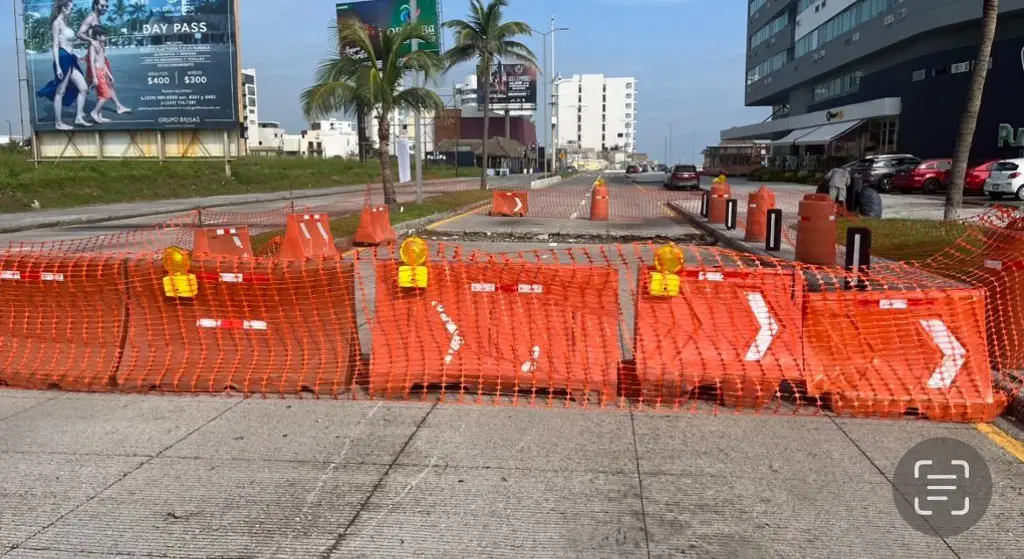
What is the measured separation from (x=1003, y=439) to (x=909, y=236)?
37.7 feet

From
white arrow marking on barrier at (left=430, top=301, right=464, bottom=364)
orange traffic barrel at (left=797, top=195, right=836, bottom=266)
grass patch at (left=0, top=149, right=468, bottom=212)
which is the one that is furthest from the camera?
grass patch at (left=0, top=149, right=468, bottom=212)

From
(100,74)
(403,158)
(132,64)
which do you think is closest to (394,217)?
(403,158)

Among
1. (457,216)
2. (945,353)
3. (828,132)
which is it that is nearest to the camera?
(945,353)

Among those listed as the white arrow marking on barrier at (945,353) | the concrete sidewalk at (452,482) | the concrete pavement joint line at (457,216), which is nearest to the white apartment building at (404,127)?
the concrete pavement joint line at (457,216)

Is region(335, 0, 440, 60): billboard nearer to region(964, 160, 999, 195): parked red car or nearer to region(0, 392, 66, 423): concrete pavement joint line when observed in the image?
region(964, 160, 999, 195): parked red car

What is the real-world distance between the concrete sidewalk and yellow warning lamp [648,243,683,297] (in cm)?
93

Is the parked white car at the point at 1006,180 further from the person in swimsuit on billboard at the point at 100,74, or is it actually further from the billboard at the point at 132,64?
the person in swimsuit on billboard at the point at 100,74

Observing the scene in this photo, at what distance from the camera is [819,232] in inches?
519

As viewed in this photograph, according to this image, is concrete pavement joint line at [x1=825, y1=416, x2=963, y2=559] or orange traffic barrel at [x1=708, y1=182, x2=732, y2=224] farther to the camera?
A: orange traffic barrel at [x1=708, y1=182, x2=732, y2=224]

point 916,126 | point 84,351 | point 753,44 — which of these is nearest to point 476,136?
point 753,44

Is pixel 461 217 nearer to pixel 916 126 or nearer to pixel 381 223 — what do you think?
pixel 381 223

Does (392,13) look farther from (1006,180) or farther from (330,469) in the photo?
(330,469)

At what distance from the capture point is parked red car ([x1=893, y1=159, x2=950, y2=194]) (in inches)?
1280

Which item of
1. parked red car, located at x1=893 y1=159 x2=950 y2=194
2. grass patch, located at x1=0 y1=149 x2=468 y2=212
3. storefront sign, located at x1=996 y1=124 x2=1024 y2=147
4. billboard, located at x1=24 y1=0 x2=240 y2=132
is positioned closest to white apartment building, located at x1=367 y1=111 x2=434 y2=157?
grass patch, located at x1=0 y1=149 x2=468 y2=212
